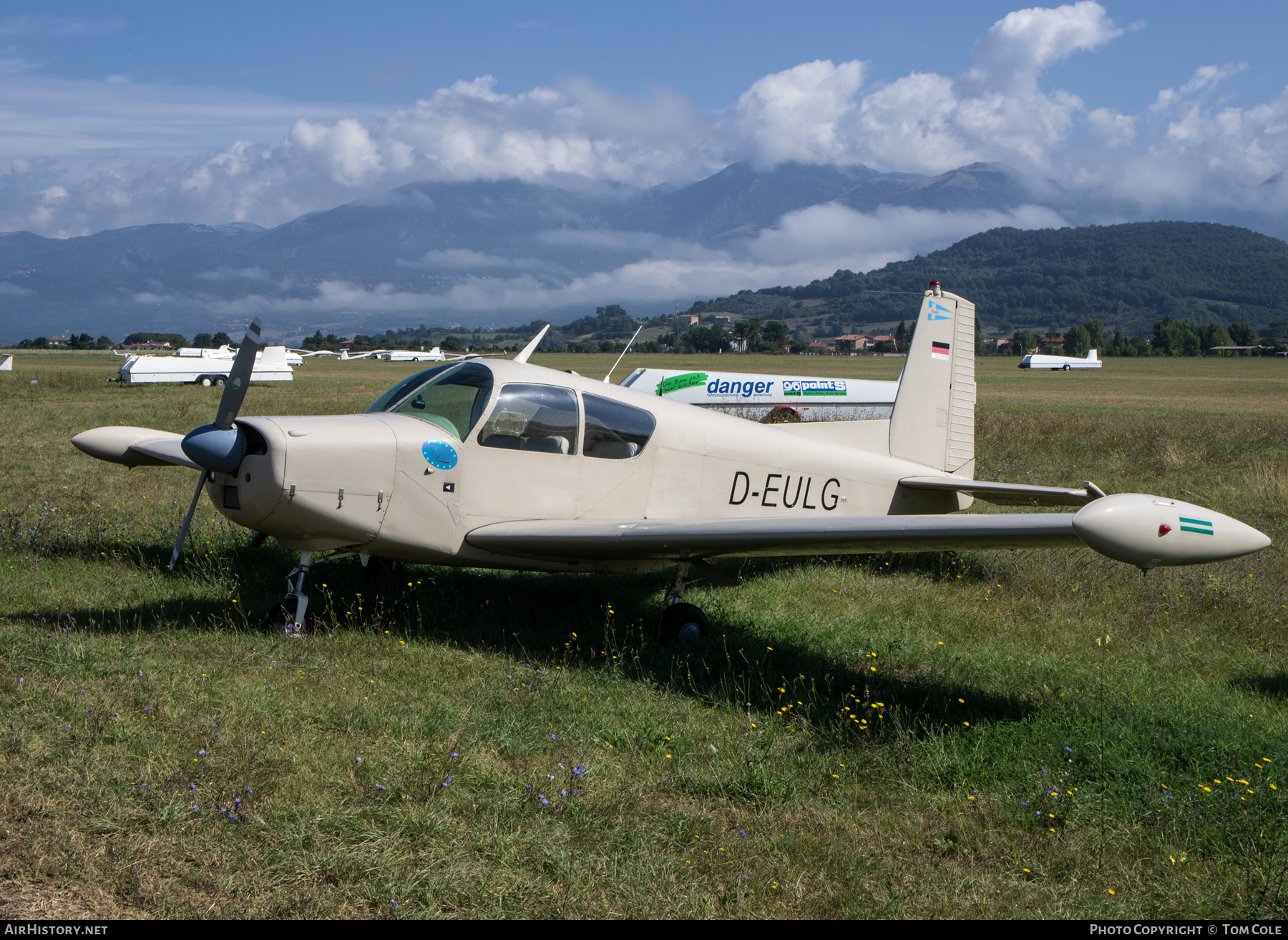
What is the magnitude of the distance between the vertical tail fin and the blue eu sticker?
4790 mm

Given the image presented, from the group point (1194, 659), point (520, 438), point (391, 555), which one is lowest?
point (1194, 659)

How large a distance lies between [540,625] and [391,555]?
4.48 ft

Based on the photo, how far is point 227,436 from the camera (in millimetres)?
6031

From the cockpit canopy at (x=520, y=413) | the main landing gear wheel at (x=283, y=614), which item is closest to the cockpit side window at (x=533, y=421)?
the cockpit canopy at (x=520, y=413)

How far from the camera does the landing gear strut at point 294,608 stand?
21.1 ft

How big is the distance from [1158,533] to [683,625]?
3582mm

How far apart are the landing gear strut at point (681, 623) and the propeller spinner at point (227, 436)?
11.1 ft

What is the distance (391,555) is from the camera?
670 centimetres

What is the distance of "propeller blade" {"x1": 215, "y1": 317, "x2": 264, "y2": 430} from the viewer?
20.6ft

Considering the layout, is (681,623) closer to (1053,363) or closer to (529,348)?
(529,348)

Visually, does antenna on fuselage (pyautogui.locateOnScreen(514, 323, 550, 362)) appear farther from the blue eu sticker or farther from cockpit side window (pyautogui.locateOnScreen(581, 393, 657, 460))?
the blue eu sticker

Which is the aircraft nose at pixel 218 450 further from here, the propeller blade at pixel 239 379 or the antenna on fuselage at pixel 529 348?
the antenna on fuselage at pixel 529 348
